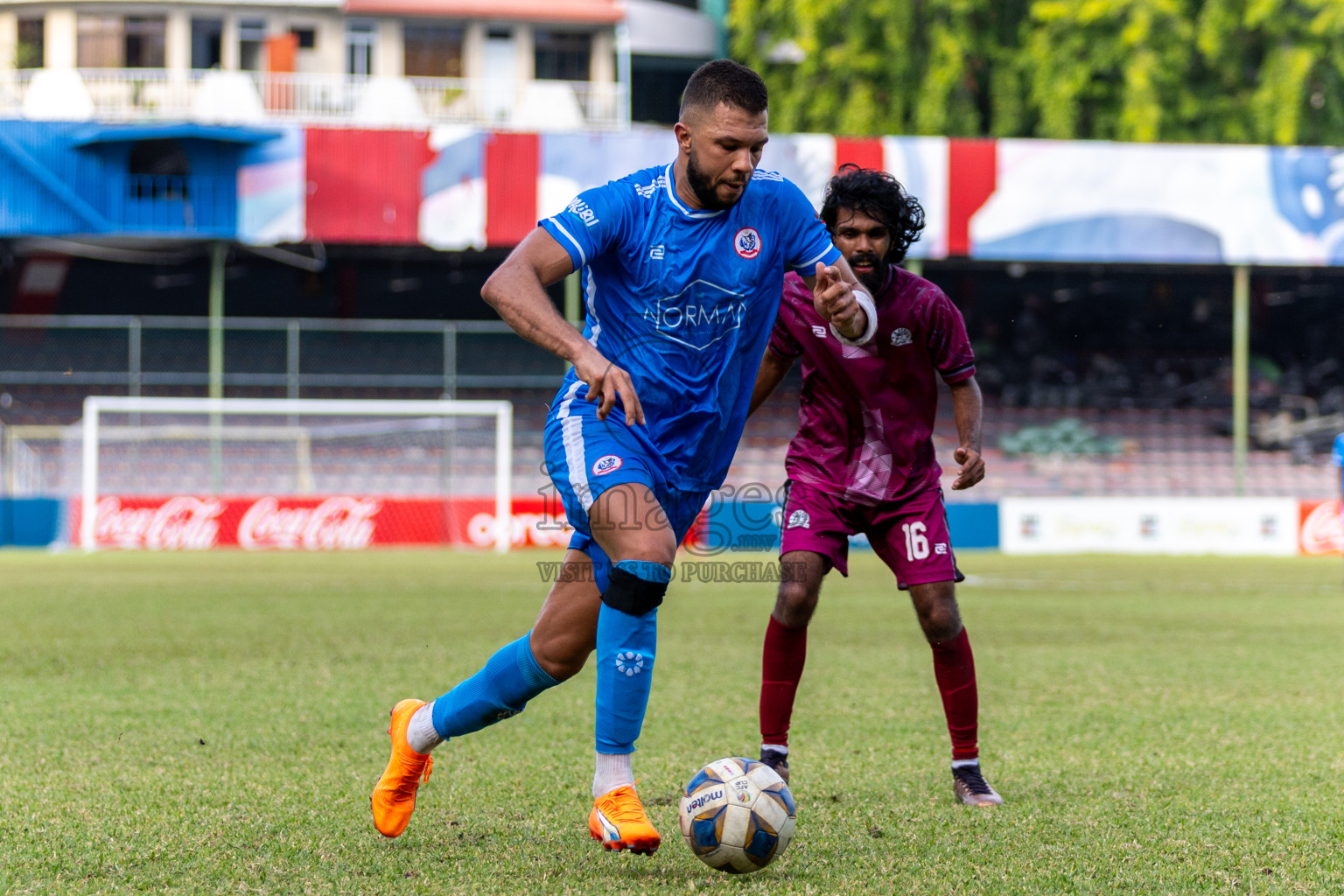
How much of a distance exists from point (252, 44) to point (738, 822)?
35.9 metres

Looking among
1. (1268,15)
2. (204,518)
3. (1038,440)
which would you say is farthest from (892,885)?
(1268,15)

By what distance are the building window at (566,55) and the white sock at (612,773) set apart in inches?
1400

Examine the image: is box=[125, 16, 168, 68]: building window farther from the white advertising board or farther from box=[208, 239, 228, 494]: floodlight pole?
the white advertising board

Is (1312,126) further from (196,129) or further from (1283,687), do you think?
(1283,687)

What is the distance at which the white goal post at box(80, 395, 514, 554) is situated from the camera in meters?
20.9

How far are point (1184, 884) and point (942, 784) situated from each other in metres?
1.45

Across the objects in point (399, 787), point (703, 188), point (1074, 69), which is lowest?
point (399, 787)

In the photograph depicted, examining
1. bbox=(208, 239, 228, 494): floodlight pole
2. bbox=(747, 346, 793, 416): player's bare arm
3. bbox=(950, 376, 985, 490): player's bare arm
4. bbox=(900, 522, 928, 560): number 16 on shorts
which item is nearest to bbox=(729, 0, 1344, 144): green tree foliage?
bbox=(208, 239, 228, 494): floodlight pole

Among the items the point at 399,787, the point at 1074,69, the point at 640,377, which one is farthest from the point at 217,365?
the point at 640,377

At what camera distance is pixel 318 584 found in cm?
1413

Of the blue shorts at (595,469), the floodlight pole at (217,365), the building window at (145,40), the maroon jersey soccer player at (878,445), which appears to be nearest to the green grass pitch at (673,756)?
the maroon jersey soccer player at (878,445)

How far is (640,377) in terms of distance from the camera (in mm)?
3939

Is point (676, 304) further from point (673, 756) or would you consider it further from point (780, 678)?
point (673, 756)

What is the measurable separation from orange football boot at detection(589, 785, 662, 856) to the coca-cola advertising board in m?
17.5
